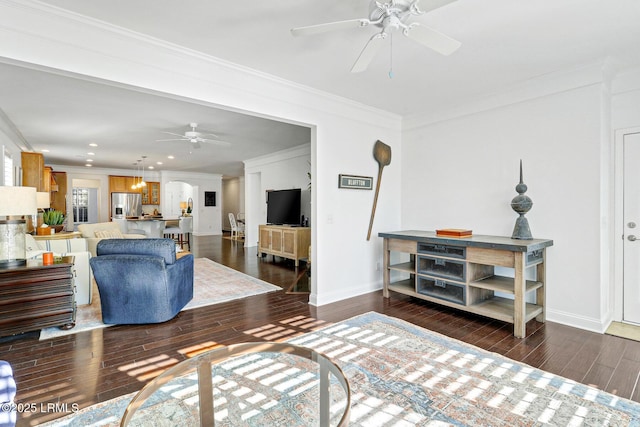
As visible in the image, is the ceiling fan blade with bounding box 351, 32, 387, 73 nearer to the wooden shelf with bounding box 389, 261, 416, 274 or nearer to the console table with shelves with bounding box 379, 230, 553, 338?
the console table with shelves with bounding box 379, 230, 553, 338

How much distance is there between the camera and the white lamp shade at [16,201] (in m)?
2.70

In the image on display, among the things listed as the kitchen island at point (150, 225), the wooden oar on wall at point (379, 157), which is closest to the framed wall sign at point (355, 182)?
the wooden oar on wall at point (379, 157)

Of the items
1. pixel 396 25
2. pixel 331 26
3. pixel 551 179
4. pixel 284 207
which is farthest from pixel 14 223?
pixel 551 179

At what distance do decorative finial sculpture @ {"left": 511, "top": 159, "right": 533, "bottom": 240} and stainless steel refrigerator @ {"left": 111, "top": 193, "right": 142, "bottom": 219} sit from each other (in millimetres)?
11505

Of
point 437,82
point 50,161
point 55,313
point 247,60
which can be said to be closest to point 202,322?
point 55,313

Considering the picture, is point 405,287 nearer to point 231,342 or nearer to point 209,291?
point 231,342

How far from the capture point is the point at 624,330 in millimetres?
3057

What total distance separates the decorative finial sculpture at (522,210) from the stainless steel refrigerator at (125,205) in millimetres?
11505

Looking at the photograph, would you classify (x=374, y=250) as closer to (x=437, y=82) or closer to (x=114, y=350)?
(x=437, y=82)

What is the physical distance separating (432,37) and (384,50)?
807 mm

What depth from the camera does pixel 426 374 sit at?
2.25 m

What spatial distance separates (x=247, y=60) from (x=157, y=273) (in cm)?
235

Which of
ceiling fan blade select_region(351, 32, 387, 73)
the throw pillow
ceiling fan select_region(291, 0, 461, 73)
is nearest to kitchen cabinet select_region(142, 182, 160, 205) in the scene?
the throw pillow

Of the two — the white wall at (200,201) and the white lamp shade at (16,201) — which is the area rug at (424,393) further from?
the white wall at (200,201)
